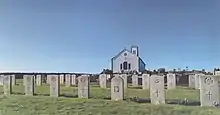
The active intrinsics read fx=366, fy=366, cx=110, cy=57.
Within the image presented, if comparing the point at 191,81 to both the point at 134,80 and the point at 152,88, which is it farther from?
the point at 152,88

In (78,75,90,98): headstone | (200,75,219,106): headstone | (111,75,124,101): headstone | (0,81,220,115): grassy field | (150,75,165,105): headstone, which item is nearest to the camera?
(0,81,220,115): grassy field

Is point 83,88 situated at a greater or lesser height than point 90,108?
greater

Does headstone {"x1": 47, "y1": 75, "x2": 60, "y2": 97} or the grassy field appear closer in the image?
the grassy field

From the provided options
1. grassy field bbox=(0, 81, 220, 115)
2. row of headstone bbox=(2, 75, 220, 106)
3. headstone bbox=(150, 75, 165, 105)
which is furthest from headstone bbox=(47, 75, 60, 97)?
headstone bbox=(150, 75, 165, 105)

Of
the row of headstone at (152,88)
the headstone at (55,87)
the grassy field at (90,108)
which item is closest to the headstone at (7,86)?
the row of headstone at (152,88)

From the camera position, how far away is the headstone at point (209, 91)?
14.2ft

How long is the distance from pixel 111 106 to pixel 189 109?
2.98 ft

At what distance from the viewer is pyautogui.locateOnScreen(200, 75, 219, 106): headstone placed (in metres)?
4.32

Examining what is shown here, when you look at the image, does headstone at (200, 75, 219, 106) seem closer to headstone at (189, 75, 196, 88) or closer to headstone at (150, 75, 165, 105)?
headstone at (150, 75, 165, 105)

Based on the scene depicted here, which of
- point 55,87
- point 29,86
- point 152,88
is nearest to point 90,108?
point 152,88

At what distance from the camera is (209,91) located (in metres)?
4.36

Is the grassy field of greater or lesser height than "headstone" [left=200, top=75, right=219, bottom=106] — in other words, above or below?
below

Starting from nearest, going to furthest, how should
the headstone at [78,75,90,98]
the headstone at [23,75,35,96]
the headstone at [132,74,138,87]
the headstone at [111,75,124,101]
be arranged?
the headstone at [111,75,124,101]
the headstone at [78,75,90,98]
the headstone at [23,75,35,96]
the headstone at [132,74,138,87]

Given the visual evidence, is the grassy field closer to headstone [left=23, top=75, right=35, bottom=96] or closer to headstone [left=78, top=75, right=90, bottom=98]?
headstone [left=78, top=75, right=90, bottom=98]
